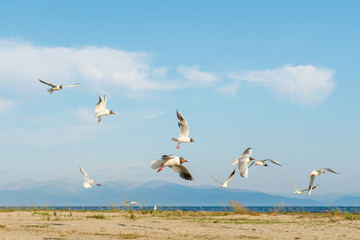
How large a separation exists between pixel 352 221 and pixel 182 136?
12055mm

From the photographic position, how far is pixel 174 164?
730 inches

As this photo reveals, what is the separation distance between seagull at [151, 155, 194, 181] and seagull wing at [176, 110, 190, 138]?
5.30 ft

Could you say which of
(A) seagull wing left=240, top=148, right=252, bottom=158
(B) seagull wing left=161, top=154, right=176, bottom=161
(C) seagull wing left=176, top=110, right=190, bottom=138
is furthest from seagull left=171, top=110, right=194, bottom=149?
(A) seagull wing left=240, top=148, right=252, bottom=158

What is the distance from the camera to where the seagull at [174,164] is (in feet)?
58.3

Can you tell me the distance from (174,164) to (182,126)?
1.99 metres

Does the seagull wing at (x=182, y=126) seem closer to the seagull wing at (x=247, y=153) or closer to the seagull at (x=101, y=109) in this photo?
the seagull wing at (x=247, y=153)

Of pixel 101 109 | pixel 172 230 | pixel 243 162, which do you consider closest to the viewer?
pixel 243 162

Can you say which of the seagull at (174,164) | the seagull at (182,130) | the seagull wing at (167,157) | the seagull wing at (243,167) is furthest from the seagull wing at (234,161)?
the seagull wing at (167,157)

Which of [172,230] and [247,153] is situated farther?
[172,230]

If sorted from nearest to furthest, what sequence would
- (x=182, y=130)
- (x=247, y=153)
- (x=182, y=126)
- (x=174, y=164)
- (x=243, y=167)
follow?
(x=243, y=167), (x=174, y=164), (x=247, y=153), (x=182, y=126), (x=182, y=130)

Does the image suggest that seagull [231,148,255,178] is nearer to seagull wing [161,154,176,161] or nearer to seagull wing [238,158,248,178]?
seagull wing [238,158,248,178]

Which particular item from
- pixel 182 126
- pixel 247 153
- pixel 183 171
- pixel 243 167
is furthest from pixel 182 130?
pixel 243 167

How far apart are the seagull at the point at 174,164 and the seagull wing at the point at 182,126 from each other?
1.62 m

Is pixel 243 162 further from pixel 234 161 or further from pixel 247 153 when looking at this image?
pixel 247 153
